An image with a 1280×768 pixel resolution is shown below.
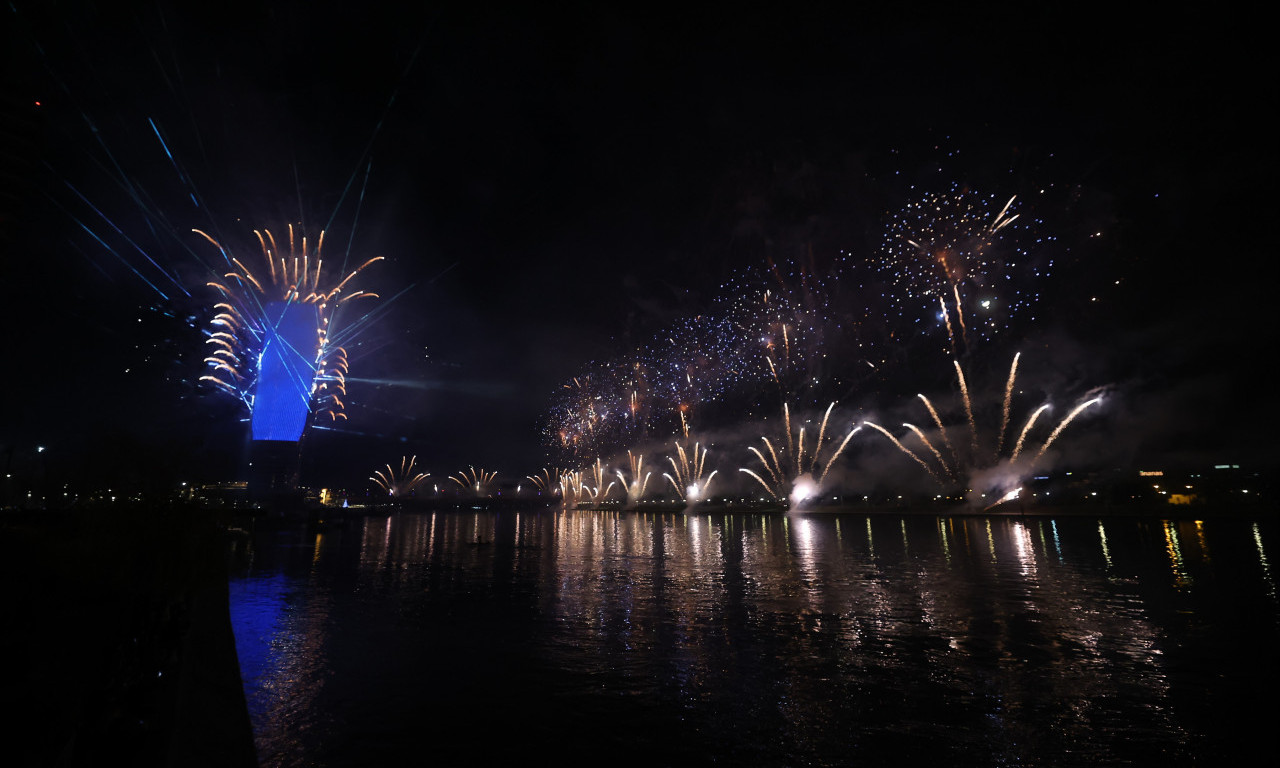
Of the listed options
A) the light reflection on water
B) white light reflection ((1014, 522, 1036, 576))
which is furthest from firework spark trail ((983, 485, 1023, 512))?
the light reflection on water

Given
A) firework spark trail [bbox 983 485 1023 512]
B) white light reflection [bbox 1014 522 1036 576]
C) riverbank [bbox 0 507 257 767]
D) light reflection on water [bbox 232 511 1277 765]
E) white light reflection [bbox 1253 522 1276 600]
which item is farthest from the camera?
firework spark trail [bbox 983 485 1023 512]

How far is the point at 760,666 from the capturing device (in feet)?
39.7

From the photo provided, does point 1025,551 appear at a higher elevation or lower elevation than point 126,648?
lower

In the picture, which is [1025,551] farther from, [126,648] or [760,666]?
[126,648]

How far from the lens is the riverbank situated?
636cm

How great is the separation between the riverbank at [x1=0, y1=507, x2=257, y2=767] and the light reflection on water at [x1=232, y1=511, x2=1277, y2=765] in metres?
1.08

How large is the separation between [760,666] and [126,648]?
410 inches

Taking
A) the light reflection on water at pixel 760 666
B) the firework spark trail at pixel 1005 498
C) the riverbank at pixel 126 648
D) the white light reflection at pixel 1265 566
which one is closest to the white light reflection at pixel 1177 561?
the light reflection on water at pixel 760 666

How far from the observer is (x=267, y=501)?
302 feet

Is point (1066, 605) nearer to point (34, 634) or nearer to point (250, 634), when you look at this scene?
→ point (250, 634)

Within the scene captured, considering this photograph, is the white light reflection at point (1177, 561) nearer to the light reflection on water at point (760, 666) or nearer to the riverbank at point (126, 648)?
the light reflection on water at point (760, 666)

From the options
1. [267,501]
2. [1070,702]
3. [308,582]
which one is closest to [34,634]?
[308,582]

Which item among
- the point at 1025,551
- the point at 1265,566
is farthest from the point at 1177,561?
the point at 1025,551

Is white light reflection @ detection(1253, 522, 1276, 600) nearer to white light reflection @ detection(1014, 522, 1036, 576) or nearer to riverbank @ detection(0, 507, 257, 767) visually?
white light reflection @ detection(1014, 522, 1036, 576)
